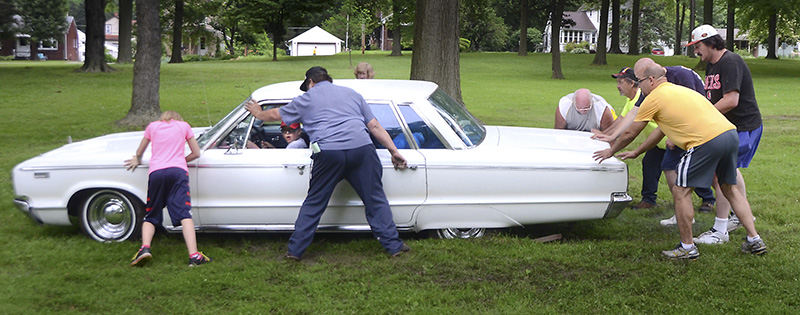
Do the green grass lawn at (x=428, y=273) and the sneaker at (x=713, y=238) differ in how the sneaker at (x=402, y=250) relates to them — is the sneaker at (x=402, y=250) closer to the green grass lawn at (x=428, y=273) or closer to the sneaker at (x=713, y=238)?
the green grass lawn at (x=428, y=273)

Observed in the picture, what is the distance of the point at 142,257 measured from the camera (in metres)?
5.52

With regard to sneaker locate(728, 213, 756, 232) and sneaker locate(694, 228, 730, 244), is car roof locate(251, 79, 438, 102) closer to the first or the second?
sneaker locate(694, 228, 730, 244)

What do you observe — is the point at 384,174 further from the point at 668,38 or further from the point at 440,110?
the point at 668,38

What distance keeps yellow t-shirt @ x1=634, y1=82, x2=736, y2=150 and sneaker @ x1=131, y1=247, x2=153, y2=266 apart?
381cm

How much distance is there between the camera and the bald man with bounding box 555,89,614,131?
748 cm

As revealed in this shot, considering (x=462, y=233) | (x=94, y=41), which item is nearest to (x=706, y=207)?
(x=462, y=233)

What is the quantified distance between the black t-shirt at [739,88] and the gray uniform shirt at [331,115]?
287 cm

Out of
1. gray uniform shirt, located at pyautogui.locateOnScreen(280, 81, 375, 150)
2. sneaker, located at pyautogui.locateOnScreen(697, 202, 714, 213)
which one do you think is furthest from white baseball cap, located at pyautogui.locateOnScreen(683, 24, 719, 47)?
gray uniform shirt, located at pyautogui.locateOnScreen(280, 81, 375, 150)

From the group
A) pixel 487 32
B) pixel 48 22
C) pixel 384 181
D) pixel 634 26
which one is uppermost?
pixel 48 22

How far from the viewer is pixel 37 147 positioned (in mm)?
11430

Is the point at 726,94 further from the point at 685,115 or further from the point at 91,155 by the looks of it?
the point at 91,155

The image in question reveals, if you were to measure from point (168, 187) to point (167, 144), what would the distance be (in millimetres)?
329

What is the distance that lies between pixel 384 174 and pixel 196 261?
1568 mm

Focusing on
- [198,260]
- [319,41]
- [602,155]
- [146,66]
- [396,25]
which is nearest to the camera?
[198,260]
